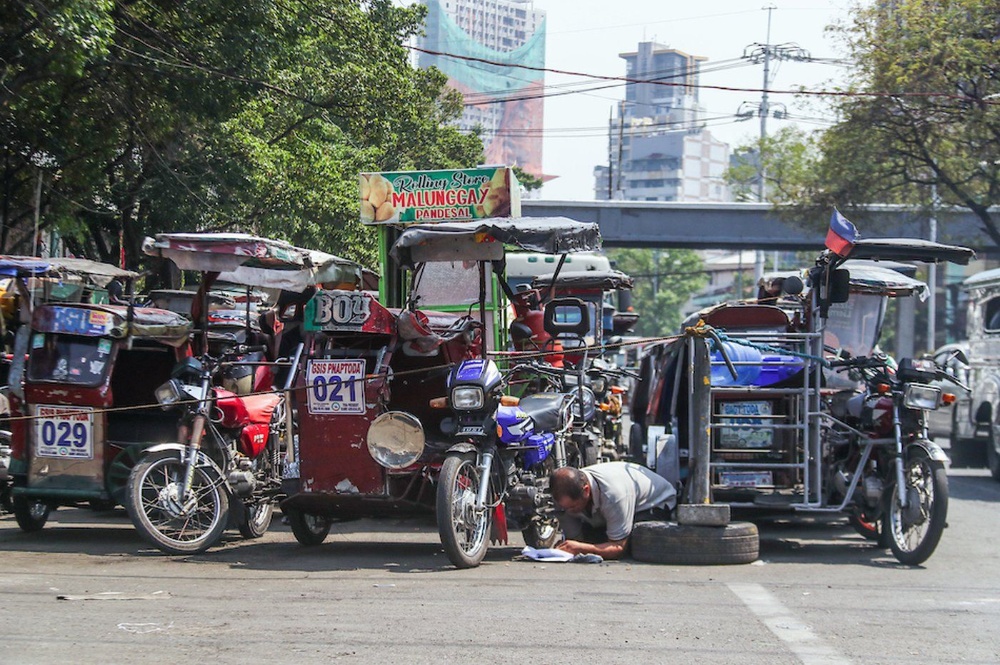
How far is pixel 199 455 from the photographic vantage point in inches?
357

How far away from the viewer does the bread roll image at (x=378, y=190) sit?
15.0 meters

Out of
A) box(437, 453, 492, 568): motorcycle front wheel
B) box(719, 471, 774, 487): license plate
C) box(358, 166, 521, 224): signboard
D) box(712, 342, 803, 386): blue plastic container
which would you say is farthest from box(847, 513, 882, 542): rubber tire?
box(358, 166, 521, 224): signboard

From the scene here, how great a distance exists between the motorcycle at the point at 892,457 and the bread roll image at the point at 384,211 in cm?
663

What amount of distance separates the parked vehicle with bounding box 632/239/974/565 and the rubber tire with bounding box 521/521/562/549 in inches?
48.5

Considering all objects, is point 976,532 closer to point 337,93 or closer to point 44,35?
point 44,35

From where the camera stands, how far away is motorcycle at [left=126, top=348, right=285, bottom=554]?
29.1ft

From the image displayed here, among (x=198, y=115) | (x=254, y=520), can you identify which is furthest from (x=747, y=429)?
(x=198, y=115)

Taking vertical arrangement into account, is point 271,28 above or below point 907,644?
above

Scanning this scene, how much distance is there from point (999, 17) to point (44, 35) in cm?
1979

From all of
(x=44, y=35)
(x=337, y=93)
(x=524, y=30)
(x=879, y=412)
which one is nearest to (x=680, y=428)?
(x=879, y=412)

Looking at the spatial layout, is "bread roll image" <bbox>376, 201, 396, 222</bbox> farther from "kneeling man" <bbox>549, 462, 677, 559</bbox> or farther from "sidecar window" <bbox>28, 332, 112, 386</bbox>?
"kneeling man" <bbox>549, 462, 677, 559</bbox>

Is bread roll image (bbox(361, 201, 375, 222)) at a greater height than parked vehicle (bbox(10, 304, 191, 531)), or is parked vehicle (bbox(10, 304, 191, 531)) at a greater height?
bread roll image (bbox(361, 201, 375, 222))

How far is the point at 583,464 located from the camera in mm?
11008

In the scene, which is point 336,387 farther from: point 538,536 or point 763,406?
point 763,406
